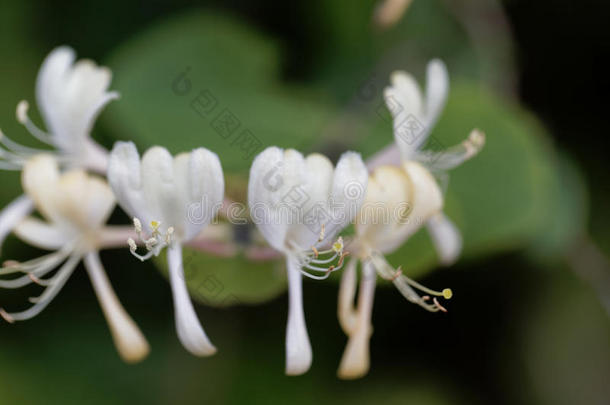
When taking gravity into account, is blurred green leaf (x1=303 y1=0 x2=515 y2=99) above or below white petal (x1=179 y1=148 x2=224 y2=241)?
above

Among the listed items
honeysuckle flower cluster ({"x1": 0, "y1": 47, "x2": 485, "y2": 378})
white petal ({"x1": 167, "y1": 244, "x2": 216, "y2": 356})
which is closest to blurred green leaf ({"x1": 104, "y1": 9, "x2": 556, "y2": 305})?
honeysuckle flower cluster ({"x1": 0, "y1": 47, "x2": 485, "y2": 378})

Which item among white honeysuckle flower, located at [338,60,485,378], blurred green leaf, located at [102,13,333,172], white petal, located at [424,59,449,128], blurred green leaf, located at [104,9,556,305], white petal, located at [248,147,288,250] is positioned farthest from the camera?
blurred green leaf, located at [102,13,333,172]

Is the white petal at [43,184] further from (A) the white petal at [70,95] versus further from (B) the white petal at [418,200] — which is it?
(B) the white petal at [418,200]

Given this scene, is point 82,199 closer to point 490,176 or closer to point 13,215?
point 13,215

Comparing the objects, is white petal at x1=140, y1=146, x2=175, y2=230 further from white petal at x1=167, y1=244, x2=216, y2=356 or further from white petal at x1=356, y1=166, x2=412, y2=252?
white petal at x1=356, y1=166, x2=412, y2=252

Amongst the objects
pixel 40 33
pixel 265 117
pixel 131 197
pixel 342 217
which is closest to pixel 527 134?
pixel 265 117

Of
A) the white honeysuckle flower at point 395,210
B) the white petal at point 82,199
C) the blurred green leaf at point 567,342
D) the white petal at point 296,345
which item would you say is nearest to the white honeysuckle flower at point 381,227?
the white honeysuckle flower at point 395,210

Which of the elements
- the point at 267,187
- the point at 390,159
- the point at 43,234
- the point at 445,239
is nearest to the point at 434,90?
the point at 390,159
